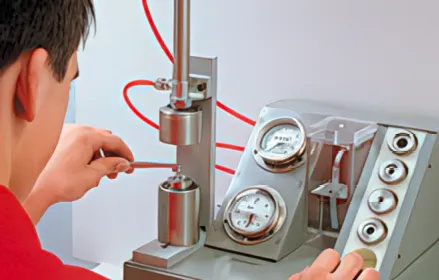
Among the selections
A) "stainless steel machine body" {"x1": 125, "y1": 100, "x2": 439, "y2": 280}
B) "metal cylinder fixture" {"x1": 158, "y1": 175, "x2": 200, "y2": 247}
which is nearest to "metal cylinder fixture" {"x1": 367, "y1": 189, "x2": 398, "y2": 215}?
"stainless steel machine body" {"x1": 125, "y1": 100, "x2": 439, "y2": 280}

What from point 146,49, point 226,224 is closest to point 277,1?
point 146,49

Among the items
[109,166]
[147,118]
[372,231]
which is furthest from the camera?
[147,118]

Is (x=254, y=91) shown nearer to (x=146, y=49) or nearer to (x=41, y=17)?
(x=146, y=49)

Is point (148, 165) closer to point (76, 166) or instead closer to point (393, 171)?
point (76, 166)

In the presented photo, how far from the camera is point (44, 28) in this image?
28.1 inches

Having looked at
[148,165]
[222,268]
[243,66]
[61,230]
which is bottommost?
[61,230]

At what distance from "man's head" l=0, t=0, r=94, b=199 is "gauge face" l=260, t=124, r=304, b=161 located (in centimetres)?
37

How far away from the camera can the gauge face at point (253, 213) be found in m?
1.06

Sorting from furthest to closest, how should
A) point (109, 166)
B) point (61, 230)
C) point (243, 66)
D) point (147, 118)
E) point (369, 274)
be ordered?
point (61, 230), point (147, 118), point (243, 66), point (109, 166), point (369, 274)

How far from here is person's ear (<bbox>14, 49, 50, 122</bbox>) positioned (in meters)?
0.71

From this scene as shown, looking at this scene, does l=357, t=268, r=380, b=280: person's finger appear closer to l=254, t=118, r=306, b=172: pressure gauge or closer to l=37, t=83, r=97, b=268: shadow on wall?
l=254, t=118, r=306, b=172: pressure gauge

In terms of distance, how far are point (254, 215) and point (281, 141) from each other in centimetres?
11

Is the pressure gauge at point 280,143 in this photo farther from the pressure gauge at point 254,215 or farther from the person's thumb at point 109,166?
the person's thumb at point 109,166

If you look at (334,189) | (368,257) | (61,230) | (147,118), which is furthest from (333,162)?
(61,230)
